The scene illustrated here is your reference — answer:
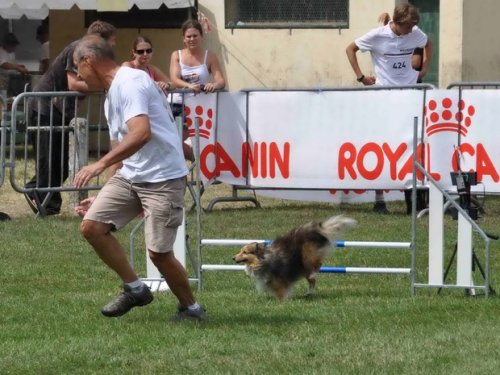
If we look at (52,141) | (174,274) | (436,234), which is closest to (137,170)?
(174,274)

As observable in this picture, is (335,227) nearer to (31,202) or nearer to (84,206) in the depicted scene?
(84,206)

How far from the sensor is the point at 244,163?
1370 centimetres

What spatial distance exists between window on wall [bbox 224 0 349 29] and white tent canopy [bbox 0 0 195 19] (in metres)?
1.86

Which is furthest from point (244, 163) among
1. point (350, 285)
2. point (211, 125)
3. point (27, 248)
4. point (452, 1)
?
point (452, 1)

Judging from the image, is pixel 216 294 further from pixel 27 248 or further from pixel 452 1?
pixel 452 1

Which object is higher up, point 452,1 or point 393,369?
point 452,1

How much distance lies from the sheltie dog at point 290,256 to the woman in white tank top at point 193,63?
15.9 ft

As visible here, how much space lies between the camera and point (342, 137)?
13305 millimetres

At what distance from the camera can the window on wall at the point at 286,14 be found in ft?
68.3

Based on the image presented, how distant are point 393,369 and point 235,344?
1.06m

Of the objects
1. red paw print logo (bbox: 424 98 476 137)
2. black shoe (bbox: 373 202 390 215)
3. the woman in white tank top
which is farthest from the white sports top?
red paw print logo (bbox: 424 98 476 137)

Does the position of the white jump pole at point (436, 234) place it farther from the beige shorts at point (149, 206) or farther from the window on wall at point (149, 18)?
the window on wall at point (149, 18)

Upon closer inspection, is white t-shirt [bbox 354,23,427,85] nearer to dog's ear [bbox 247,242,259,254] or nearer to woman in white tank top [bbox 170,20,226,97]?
woman in white tank top [bbox 170,20,226,97]

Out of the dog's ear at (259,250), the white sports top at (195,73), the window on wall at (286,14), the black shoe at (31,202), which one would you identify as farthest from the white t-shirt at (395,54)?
the window on wall at (286,14)
